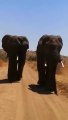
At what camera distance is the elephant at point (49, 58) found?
23688 millimetres

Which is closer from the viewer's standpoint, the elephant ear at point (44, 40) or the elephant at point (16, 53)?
the elephant ear at point (44, 40)

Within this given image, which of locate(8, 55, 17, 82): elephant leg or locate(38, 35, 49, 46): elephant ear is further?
locate(8, 55, 17, 82): elephant leg

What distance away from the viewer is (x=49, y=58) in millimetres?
24000

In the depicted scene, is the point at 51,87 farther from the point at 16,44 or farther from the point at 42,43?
the point at 16,44

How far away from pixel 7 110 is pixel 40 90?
28.5ft

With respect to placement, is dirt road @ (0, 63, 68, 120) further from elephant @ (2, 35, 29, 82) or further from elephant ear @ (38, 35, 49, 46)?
elephant @ (2, 35, 29, 82)

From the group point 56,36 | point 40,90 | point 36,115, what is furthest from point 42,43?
point 36,115

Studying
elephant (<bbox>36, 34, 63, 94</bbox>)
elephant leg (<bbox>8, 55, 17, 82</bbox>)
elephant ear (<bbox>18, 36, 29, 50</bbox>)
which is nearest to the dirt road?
elephant (<bbox>36, 34, 63, 94</bbox>)

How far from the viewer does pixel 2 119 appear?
13.1 m

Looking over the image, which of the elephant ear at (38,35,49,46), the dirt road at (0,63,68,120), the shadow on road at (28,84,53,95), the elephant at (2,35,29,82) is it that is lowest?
the shadow on road at (28,84,53,95)

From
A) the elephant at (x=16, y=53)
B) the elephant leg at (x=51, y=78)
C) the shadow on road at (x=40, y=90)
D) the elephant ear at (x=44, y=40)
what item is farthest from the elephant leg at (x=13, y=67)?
the elephant leg at (x=51, y=78)

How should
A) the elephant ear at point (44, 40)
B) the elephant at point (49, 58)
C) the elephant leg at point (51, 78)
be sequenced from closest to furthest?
the elephant leg at point (51, 78) < the elephant at point (49, 58) < the elephant ear at point (44, 40)

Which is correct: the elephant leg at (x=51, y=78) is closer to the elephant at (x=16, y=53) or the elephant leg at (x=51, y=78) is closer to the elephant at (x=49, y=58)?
the elephant at (x=49, y=58)

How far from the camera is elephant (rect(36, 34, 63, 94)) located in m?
23.7
